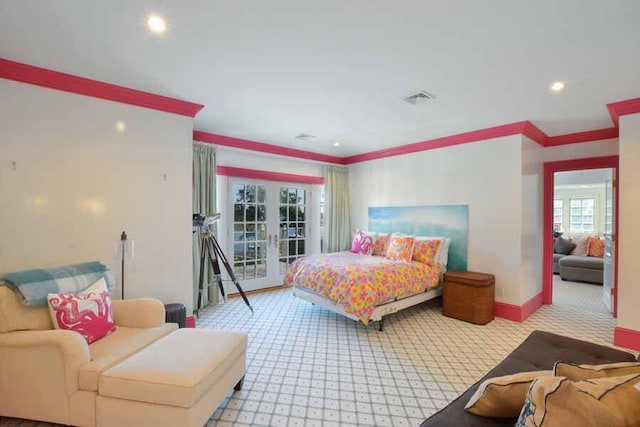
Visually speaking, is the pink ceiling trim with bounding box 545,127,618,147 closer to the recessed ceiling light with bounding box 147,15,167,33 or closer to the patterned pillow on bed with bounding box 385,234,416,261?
the patterned pillow on bed with bounding box 385,234,416,261

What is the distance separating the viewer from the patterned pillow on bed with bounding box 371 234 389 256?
4.57 metres

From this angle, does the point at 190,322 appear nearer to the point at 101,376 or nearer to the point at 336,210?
the point at 101,376

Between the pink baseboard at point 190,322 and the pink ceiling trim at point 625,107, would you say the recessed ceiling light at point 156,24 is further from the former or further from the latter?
the pink ceiling trim at point 625,107

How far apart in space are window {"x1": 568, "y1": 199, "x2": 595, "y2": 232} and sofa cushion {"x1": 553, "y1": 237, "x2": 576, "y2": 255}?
1957mm

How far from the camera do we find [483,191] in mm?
3885

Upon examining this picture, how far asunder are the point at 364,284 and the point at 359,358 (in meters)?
0.75

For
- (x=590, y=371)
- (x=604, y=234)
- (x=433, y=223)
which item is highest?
(x=433, y=223)

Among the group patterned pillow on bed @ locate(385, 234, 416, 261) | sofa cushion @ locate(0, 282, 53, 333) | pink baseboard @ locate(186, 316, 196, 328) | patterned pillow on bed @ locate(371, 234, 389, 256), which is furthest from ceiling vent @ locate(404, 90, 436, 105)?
sofa cushion @ locate(0, 282, 53, 333)

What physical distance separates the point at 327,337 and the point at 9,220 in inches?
118

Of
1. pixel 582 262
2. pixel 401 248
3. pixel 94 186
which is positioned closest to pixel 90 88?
pixel 94 186

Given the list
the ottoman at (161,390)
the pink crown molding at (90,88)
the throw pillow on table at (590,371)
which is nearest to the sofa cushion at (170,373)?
the ottoman at (161,390)

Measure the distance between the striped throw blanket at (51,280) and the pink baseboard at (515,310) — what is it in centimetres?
431

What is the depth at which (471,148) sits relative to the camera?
398 cm

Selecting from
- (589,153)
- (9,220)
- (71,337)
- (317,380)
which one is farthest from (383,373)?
(589,153)
